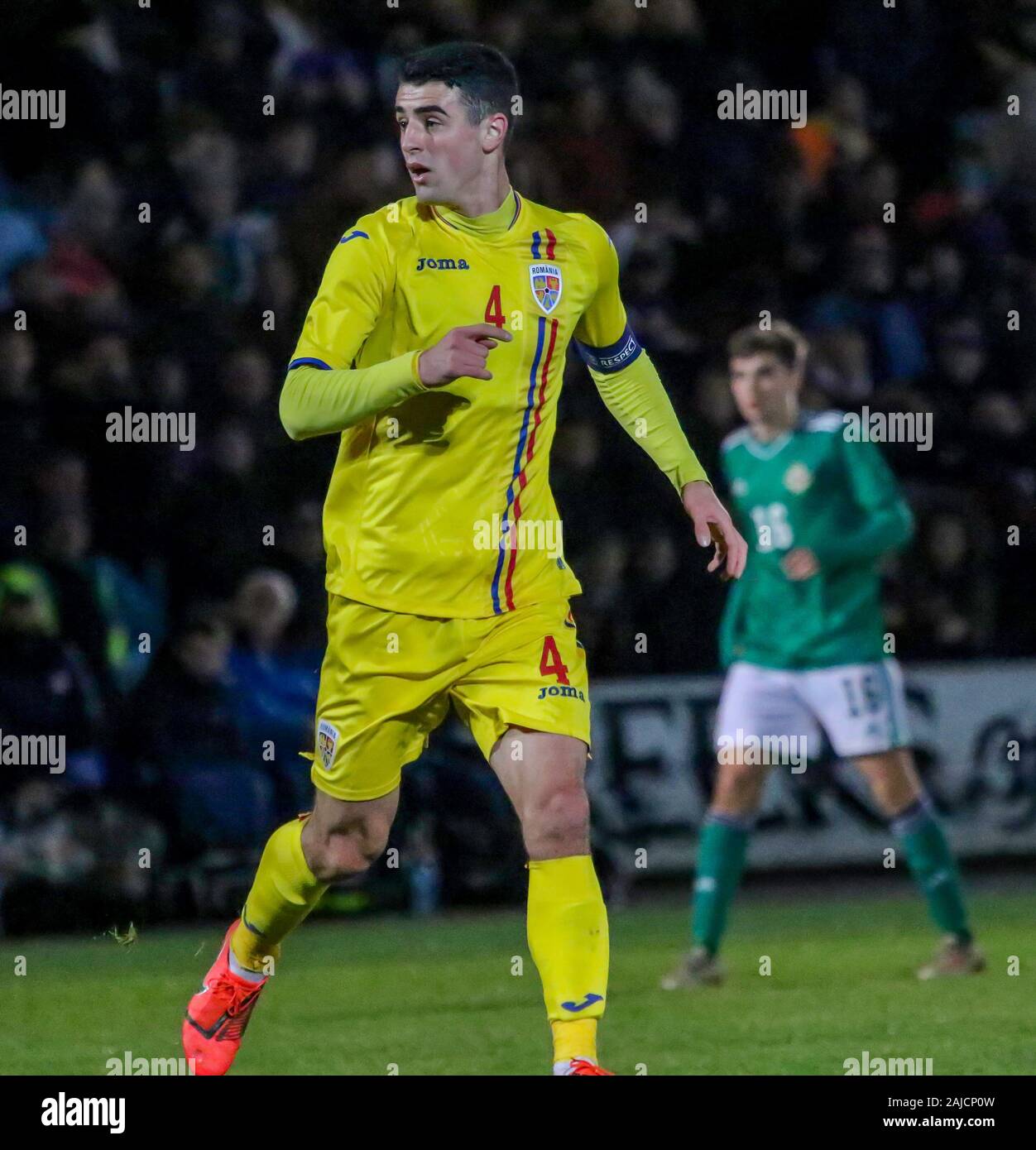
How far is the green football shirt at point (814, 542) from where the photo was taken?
721 cm

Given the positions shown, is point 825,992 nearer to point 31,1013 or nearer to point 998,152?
point 31,1013

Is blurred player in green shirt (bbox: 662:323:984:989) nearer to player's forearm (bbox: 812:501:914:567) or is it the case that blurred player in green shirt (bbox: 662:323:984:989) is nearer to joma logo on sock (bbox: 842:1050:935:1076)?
Answer: player's forearm (bbox: 812:501:914:567)

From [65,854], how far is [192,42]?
13.3ft

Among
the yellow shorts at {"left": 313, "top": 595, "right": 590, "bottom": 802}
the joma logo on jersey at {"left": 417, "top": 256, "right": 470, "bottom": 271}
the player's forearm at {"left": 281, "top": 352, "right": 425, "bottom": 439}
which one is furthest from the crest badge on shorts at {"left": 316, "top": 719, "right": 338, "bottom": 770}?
the joma logo on jersey at {"left": 417, "top": 256, "right": 470, "bottom": 271}

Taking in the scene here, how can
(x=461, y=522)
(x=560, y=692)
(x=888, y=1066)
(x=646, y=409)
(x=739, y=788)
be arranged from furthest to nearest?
(x=739, y=788)
(x=888, y=1066)
(x=646, y=409)
(x=461, y=522)
(x=560, y=692)

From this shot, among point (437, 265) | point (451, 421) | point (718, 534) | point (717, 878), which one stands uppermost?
point (437, 265)

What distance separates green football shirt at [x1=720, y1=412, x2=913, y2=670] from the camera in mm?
7211

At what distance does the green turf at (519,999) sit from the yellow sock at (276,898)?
0.40 meters

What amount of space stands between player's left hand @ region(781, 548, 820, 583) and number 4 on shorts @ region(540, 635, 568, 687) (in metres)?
2.18

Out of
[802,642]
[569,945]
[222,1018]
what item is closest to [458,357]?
[569,945]

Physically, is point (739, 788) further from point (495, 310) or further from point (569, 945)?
point (495, 310)

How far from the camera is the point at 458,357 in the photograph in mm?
4301

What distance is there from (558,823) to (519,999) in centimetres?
217

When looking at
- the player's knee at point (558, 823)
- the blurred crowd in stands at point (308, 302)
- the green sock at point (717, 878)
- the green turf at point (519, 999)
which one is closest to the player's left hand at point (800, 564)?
the green sock at point (717, 878)
